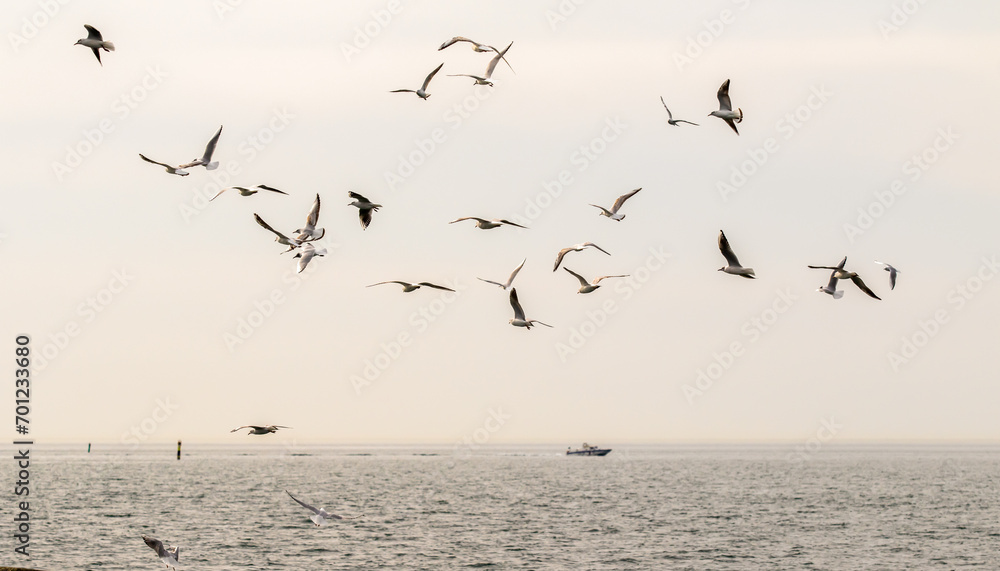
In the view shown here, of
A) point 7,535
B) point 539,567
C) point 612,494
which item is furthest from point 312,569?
point 612,494

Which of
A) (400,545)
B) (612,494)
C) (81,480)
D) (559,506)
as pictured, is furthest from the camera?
(81,480)

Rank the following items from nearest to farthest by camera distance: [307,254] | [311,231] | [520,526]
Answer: [307,254], [311,231], [520,526]

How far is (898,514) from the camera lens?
10319cm

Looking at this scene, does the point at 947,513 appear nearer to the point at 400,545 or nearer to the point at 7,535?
the point at 400,545

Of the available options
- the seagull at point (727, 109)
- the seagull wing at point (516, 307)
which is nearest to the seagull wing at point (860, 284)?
the seagull at point (727, 109)

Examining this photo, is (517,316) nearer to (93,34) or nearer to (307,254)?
(307,254)

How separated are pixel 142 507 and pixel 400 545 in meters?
41.9

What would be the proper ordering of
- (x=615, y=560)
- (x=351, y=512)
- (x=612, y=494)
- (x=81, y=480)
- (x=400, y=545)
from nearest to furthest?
(x=615, y=560), (x=400, y=545), (x=351, y=512), (x=612, y=494), (x=81, y=480)

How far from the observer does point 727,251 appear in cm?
3177

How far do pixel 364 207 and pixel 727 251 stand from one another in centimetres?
1001

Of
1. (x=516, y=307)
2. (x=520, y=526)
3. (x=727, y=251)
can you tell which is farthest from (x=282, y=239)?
(x=520, y=526)

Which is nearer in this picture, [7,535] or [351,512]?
[7,535]

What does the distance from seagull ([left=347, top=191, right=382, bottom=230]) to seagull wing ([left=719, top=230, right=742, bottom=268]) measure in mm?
9391

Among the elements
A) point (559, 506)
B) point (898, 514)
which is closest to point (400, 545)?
point (559, 506)
